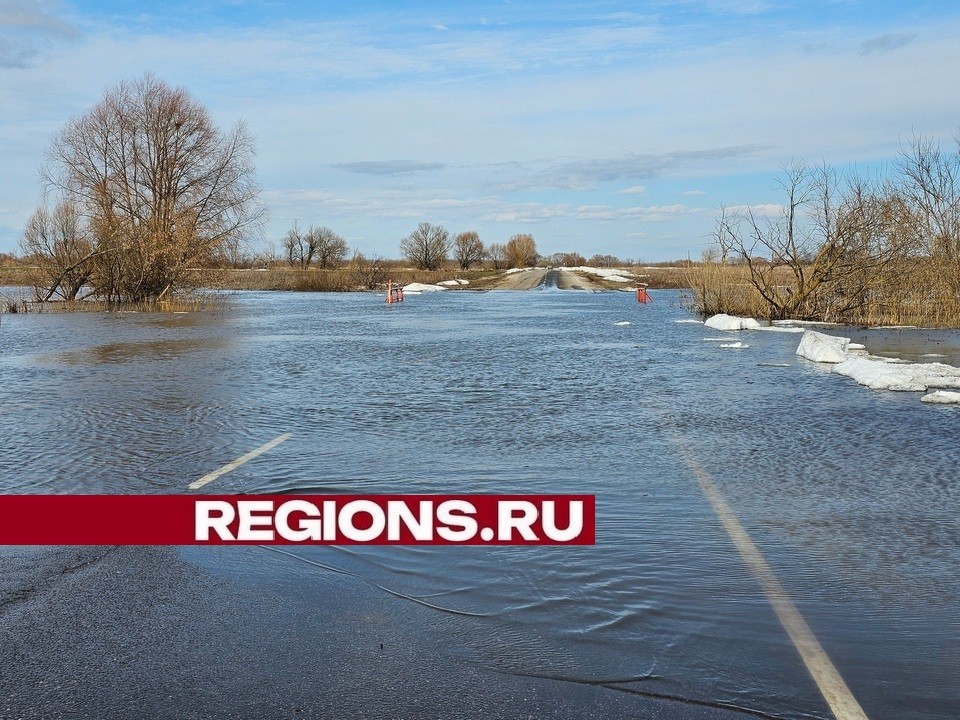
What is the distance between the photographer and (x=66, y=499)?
730 centimetres

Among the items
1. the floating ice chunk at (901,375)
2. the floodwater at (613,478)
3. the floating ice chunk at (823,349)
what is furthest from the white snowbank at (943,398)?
the floating ice chunk at (823,349)

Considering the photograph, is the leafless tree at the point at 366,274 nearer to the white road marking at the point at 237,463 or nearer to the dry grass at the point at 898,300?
the dry grass at the point at 898,300

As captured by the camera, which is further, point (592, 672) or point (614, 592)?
point (614, 592)

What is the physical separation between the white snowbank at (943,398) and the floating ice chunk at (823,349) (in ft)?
18.1

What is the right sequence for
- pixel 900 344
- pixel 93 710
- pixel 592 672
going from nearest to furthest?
pixel 93 710 → pixel 592 672 → pixel 900 344

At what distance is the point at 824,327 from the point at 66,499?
2717 cm

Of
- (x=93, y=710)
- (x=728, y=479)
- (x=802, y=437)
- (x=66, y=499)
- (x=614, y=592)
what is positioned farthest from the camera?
(x=802, y=437)

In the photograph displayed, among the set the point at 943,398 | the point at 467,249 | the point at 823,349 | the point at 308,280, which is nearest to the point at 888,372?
the point at 943,398

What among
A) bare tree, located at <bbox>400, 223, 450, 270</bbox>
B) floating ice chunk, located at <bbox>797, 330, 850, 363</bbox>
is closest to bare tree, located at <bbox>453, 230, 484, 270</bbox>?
bare tree, located at <bbox>400, 223, 450, 270</bbox>

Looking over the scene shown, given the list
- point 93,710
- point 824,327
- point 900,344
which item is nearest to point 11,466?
point 93,710

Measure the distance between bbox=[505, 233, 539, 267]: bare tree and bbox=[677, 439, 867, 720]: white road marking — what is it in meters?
152

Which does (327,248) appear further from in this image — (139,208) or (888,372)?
(888,372)

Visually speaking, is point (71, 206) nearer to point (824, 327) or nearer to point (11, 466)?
point (824, 327)

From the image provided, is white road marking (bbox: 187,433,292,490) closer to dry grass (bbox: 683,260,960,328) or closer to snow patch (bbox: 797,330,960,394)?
snow patch (bbox: 797,330,960,394)
